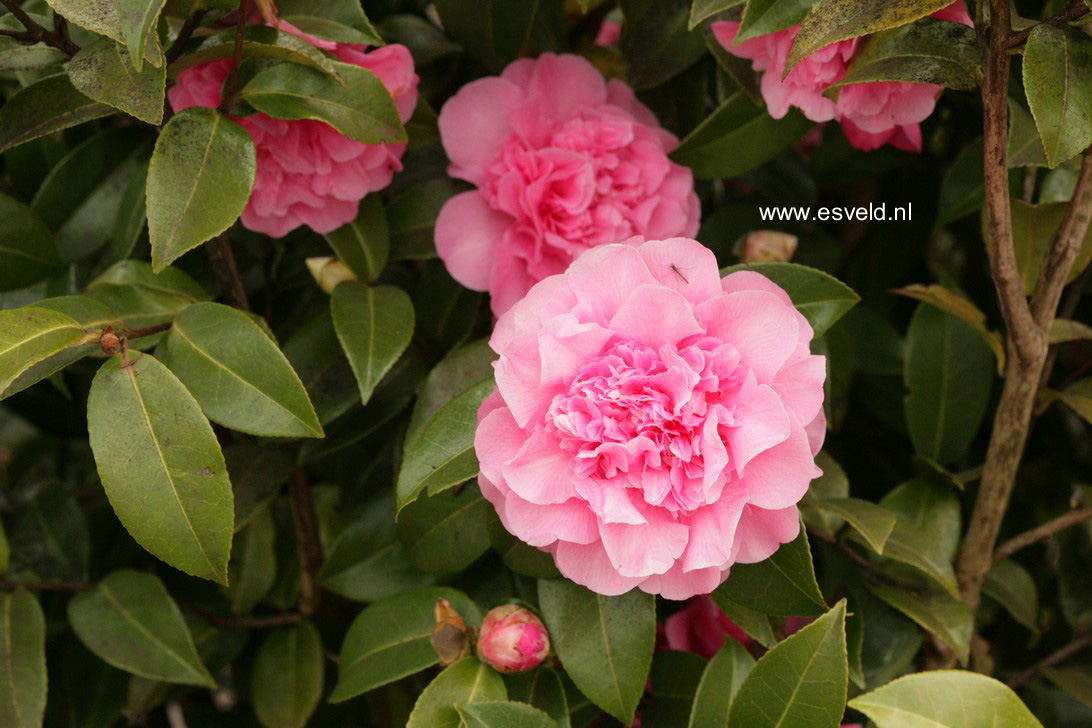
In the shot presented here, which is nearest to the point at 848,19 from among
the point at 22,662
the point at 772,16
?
the point at 772,16

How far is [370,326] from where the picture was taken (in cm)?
75

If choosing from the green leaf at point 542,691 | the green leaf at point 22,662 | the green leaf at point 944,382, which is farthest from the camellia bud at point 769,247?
the green leaf at point 22,662

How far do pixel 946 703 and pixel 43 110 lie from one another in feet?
2.20

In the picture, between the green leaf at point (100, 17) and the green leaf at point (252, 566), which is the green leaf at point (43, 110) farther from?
the green leaf at point (252, 566)

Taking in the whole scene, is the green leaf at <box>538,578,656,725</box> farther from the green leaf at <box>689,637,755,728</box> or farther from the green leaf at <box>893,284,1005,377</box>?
the green leaf at <box>893,284,1005,377</box>

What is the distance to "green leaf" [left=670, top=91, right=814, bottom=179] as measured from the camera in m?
0.80

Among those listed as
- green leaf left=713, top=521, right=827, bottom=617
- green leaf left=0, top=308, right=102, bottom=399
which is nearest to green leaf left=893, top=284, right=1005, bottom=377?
green leaf left=713, top=521, right=827, bottom=617

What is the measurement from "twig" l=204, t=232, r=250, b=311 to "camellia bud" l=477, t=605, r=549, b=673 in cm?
30

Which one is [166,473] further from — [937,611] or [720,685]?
[937,611]

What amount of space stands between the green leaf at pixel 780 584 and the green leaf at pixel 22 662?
0.52 meters

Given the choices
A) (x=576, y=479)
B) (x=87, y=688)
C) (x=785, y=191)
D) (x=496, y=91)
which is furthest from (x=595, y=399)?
(x=87, y=688)

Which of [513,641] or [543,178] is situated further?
[543,178]

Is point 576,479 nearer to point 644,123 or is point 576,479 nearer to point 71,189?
point 644,123

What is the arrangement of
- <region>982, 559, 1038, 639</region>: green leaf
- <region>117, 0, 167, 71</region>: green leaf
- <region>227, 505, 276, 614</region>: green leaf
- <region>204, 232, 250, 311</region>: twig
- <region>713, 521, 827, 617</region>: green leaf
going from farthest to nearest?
<region>227, 505, 276, 614</region>: green leaf
<region>982, 559, 1038, 639</region>: green leaf
<region>204, 232, 250, 311</region>: twig
<region>713, 521, 827, 617</region>: green leaf
<region>117, 0, 167, 71</region>: green leaf
